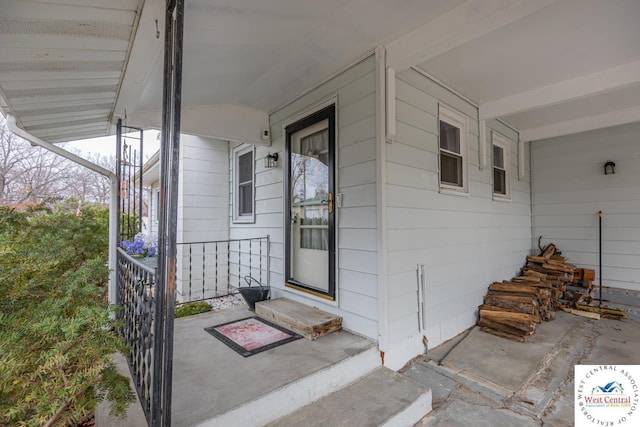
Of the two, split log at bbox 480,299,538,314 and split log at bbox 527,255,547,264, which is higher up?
split log at bbox 527,255,547,264

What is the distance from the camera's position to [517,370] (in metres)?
2.66

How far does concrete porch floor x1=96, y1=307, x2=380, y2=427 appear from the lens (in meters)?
1.72

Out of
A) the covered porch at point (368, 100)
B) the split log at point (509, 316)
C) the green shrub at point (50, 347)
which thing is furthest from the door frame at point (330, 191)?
the split log at point (509, 316)

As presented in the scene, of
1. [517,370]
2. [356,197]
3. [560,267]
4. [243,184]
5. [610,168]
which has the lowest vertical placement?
[517,370]

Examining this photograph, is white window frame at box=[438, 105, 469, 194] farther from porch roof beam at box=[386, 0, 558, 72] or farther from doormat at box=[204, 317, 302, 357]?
doormat at box=[204, 317, 302, 357]

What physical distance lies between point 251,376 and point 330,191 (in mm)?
1796

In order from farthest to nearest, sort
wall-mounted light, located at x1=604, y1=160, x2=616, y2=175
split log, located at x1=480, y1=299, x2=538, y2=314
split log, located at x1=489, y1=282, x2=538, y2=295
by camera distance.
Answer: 1. wall-mounted light, located at x1=604, y1=160, x2=616, y2=175
2. split log, located at x1=489, y1=282, x2=538, y2=295
3. split log, located at x1=480, y1=299, x2=538, y2=314

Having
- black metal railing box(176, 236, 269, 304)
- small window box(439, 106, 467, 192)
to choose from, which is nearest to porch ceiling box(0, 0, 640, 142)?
small window box(439, 106, 467, 192)

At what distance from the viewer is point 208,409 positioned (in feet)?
5.59

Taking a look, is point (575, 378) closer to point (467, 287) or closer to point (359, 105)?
point (467, 287)

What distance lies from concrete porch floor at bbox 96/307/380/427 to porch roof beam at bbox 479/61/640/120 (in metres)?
3.47

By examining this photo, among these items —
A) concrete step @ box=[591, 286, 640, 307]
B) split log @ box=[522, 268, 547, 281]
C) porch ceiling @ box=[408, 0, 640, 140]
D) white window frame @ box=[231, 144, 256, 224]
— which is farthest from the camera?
white window frame @ box=[231, 144, 256, 224]

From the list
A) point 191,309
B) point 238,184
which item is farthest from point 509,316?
point 238,184

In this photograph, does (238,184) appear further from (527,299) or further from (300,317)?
(527,299)
